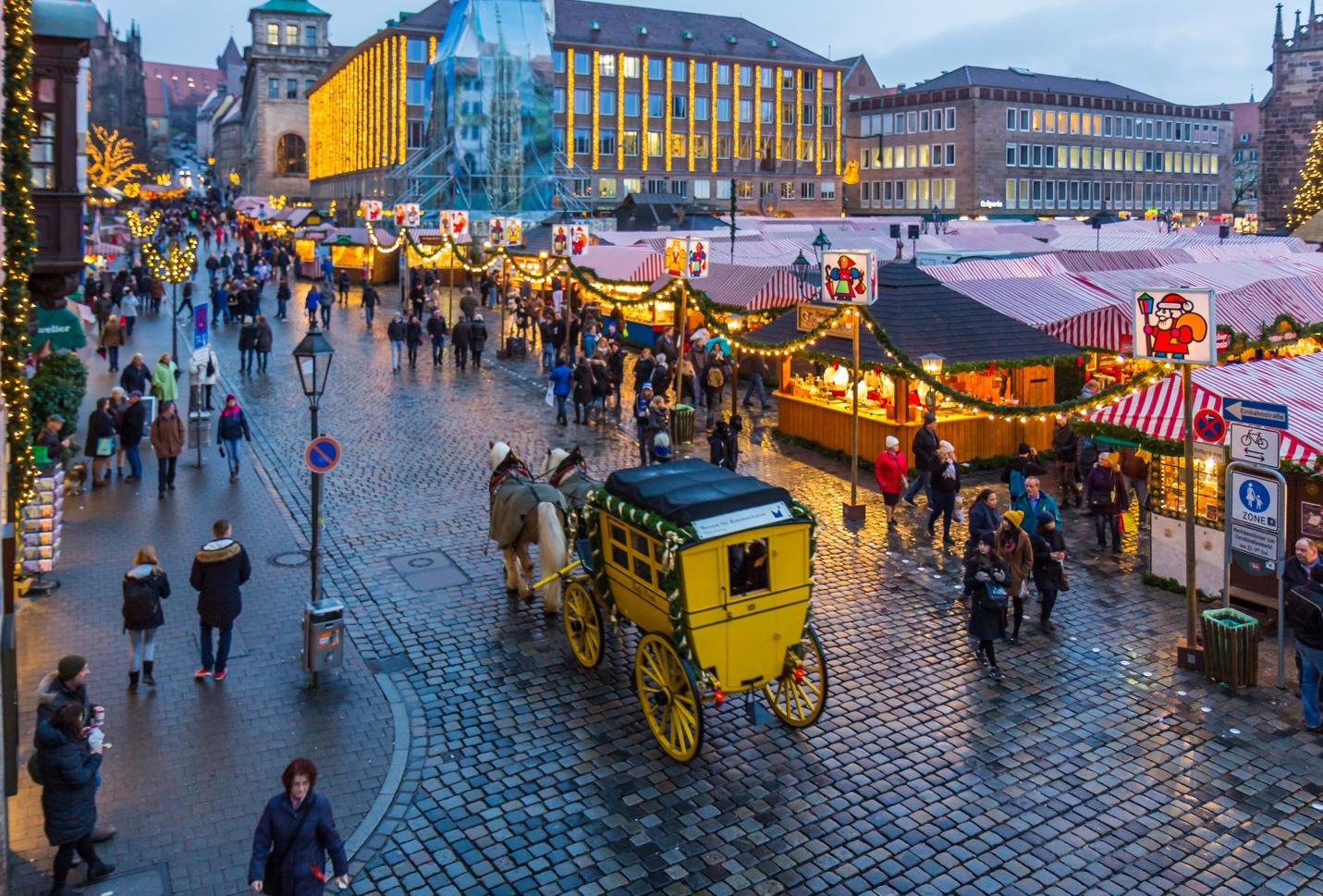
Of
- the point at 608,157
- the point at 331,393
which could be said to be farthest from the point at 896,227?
the point at 608,157

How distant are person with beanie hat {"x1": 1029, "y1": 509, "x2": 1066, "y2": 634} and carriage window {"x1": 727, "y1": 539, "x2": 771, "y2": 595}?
4.49 m

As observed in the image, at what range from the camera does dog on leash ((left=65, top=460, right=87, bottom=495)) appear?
18328 mm

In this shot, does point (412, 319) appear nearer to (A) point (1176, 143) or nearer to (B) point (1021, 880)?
(B) point (1021, 880)

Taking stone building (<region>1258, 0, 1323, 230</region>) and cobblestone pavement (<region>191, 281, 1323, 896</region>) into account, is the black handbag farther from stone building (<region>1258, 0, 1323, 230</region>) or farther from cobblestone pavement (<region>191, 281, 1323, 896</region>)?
stone building (<region>1258, 0, 1323, 230</region>)

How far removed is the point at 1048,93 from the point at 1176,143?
1875 centimetres

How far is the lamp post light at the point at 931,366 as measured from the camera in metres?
19.8

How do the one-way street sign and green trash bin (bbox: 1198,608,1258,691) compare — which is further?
the one-way street sign

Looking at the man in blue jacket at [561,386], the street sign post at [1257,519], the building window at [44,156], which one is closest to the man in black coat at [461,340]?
the man in blue jacket at [561,386]

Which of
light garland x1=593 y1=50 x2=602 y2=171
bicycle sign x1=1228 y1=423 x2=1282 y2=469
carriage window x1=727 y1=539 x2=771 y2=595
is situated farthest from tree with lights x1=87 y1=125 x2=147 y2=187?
bicycle sign x1=1228 y1=423 x2=1282 y2=469

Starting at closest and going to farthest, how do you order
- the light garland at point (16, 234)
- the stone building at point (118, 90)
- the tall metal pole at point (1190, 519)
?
1. the tall metal pole at point (1190, 519)
2. the light garland at point (16, 234)
3. the stone building at point (118, 90)

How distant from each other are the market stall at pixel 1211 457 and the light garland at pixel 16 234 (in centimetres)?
1312

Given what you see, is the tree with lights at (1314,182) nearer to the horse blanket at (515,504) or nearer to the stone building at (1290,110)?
the stone building at (1290,110)

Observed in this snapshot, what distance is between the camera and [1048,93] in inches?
3757

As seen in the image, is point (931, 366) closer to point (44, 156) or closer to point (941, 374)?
point (941, 374)
